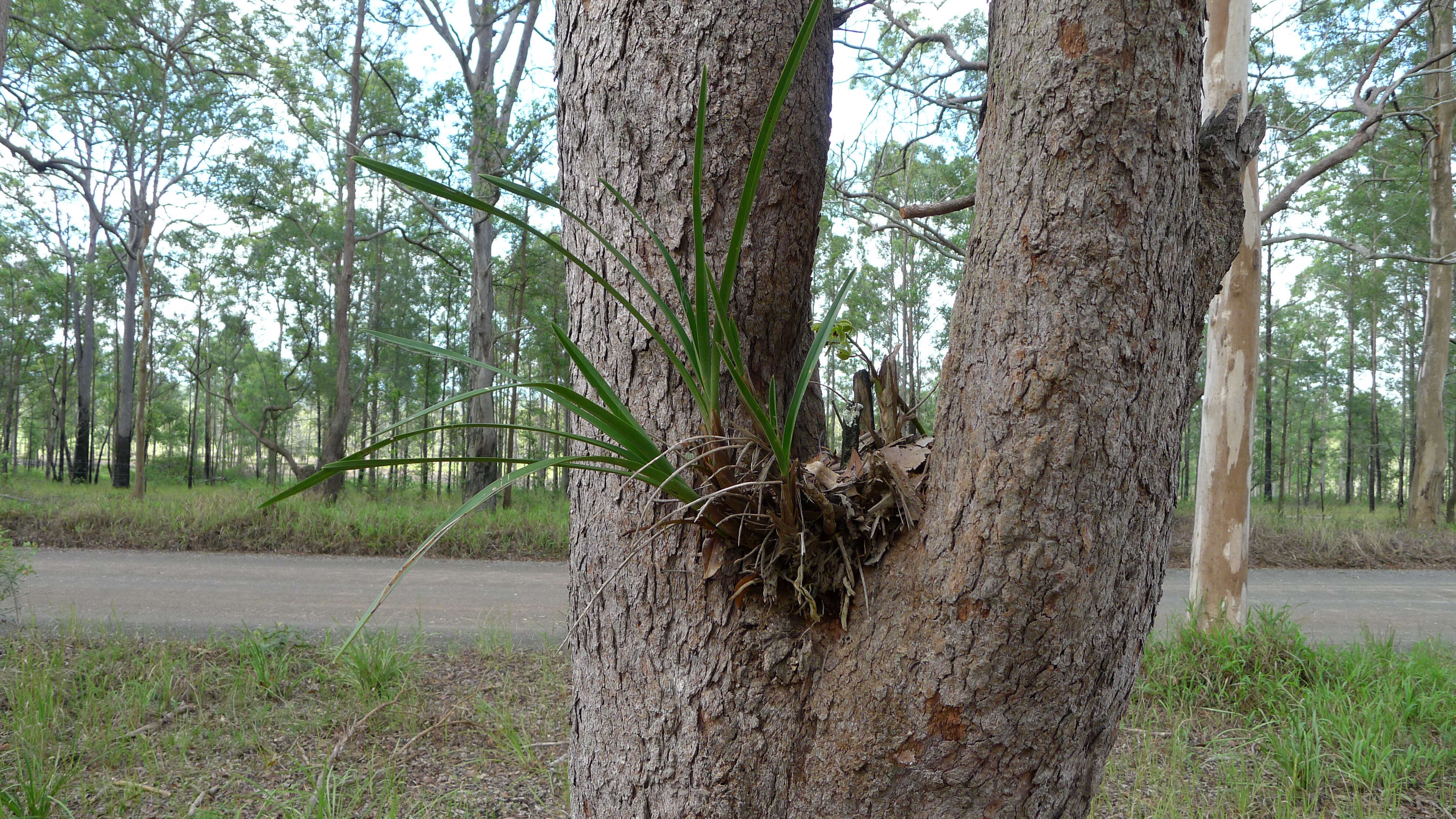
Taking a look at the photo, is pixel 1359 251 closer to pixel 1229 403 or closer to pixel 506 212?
pixel 1229 403

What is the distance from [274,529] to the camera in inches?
323

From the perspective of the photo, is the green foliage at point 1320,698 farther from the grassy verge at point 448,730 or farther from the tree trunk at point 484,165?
the tree trunk at point 484,165

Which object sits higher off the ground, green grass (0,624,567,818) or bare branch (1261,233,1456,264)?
bare branch (1261,233,1456,264)

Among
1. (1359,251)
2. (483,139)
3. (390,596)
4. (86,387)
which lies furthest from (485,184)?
(86,387)

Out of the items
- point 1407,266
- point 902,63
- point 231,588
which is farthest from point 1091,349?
point 1407,266

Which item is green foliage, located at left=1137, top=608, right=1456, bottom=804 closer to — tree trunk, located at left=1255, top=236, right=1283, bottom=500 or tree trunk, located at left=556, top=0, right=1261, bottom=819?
tree trunk, located at left=556, top=0, right=1261, bottom=819

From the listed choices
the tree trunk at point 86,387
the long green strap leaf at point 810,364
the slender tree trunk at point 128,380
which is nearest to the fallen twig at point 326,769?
the long green strap leaf at point 810,364

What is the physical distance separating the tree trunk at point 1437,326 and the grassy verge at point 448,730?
1039 centimetres

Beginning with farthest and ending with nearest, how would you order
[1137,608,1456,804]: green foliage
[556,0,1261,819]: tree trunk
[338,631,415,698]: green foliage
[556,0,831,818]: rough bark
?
[338,631,415,698]: green foliage, [1137,608,1456,804]: green foliage, [556,0,831,818]: rough bark, [556,0,1261,819]: tree trunk

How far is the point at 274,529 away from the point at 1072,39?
9542 mm

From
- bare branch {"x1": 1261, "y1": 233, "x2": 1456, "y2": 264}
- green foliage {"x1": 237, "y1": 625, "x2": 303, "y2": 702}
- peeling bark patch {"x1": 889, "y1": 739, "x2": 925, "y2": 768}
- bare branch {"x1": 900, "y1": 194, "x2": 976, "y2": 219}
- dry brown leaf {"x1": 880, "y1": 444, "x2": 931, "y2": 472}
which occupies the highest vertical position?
bare branch {"x1": 1261, "y1": 233, "x2": 1456, "y2": 264}

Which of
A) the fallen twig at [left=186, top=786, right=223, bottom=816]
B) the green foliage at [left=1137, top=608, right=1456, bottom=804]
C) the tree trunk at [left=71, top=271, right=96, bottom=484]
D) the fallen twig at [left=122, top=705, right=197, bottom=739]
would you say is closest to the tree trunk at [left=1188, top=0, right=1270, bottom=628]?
the green foliage at [left=1137, top=608, right=1456, bottom=804]

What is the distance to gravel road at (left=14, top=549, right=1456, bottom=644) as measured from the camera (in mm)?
5184

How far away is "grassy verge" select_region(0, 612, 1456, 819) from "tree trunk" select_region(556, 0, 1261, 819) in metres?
1.85
